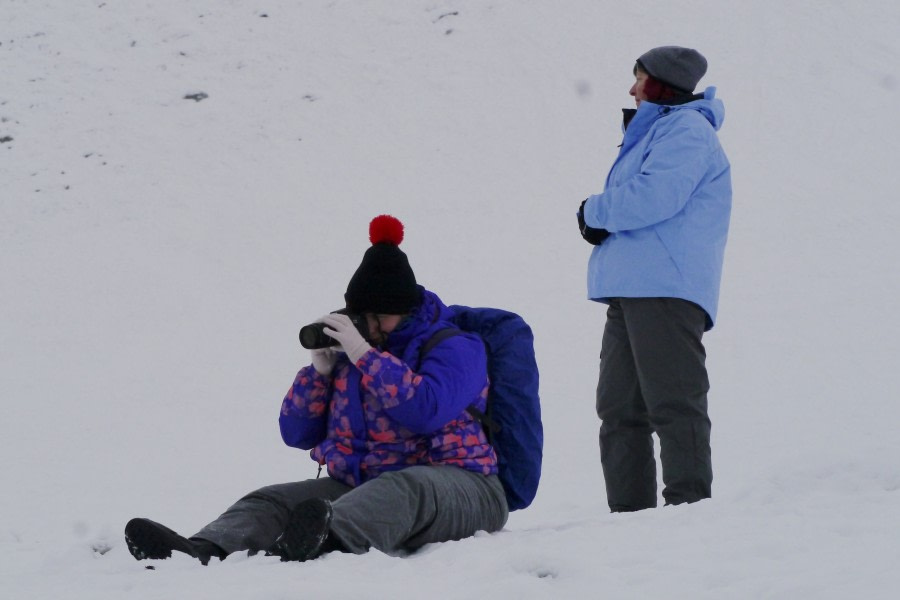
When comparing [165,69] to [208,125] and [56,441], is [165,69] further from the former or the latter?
[56,441]

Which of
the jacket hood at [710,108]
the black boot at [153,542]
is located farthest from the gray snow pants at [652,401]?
the black boot at [153,542]

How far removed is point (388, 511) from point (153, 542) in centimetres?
61

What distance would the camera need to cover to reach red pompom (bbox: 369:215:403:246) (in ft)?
11.1

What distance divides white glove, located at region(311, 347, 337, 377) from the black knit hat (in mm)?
151

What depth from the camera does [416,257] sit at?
896 centimetres

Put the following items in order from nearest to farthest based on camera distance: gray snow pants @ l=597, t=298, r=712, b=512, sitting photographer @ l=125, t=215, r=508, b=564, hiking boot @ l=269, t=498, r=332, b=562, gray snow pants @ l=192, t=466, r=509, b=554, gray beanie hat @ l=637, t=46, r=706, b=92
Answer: hiking boot @ l=269, t=498, r=332, b=562 → gray snow pants @ l=192, t=466, r=509, b=554 → sitting photographer @ l=125, t=215, r=508, b=564 → gray snow pants @ l=597, t=298, r=712, b=512 → gray beanie hat @ l=637, t=46, r=706, b=92

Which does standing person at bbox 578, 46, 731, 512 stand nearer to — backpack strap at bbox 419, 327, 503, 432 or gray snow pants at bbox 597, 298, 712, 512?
gray snow pants at bbox 597, 298, 712, 512

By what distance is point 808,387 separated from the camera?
22.3ft

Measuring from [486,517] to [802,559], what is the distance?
109 centimetres

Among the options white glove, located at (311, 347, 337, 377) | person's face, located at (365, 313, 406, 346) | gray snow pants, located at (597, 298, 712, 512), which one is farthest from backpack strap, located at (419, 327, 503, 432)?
gray snow pants, located at (597, 298, 712, 512)

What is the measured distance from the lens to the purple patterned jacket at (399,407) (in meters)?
3.13

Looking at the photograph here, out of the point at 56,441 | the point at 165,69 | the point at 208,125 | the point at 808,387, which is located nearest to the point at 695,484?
Answer: the point at 808,387

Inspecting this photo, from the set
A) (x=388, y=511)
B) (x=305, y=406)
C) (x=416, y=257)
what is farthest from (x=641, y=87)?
(x=416, y=257)

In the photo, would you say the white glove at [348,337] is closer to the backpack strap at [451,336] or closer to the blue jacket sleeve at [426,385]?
the blue jacket sleeve at [426,385]
